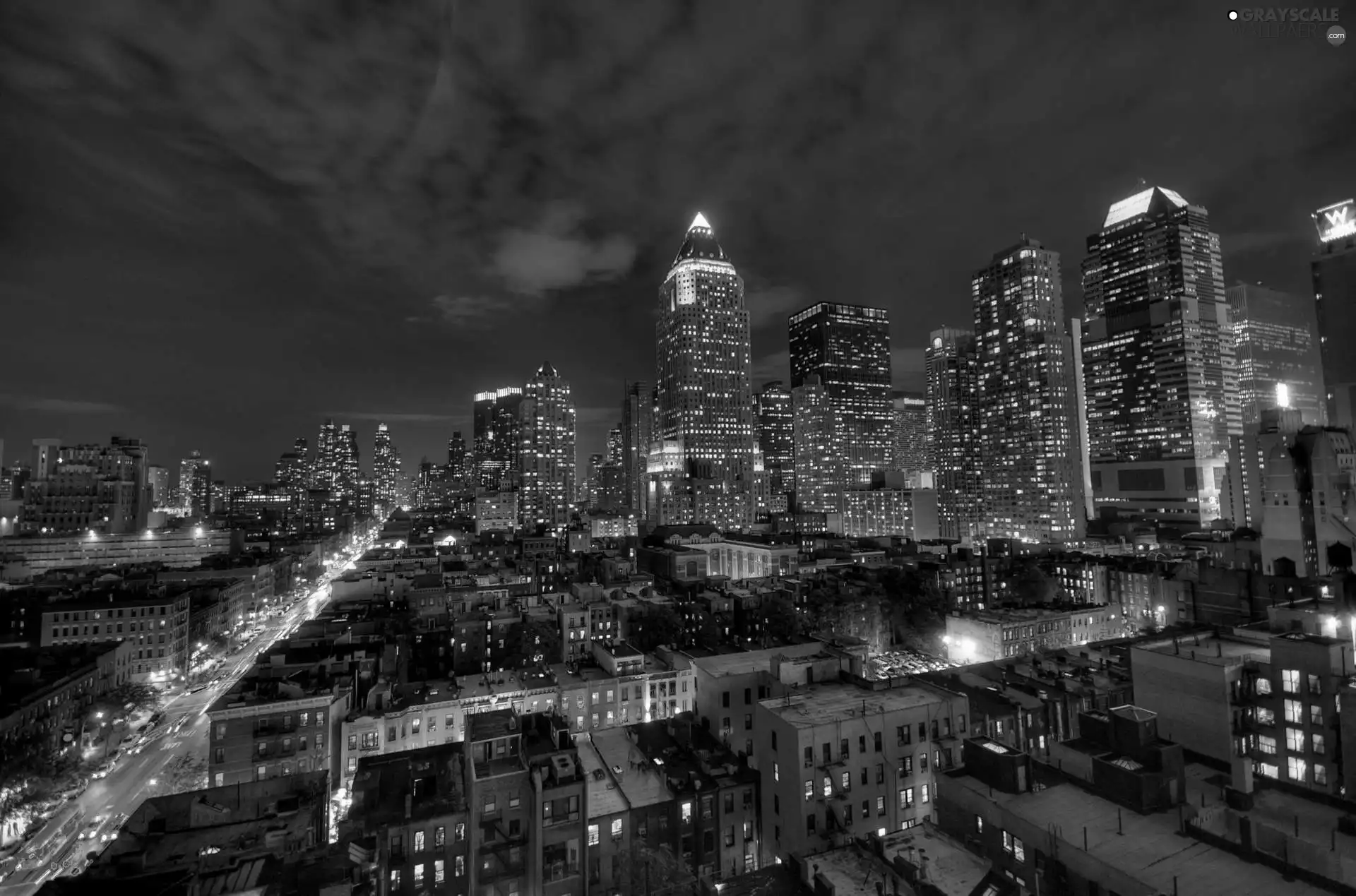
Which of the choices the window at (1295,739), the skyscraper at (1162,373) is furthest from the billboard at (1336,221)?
the window at (1295,739)

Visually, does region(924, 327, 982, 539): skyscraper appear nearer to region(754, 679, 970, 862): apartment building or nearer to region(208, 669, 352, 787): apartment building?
region(754, 679, 970, 862): apartment building

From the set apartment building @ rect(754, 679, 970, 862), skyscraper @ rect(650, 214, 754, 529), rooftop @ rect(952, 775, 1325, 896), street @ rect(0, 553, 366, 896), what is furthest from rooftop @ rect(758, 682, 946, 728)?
skyscraper @ rect(650, 214, 754, 529)

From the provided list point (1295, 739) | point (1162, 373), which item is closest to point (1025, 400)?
point (1162, 373)

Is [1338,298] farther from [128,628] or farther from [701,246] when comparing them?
[128,628]

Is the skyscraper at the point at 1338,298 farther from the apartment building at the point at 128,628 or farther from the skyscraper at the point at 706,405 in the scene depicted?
the apartment building at the point at 128,628

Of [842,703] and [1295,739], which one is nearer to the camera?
[1295,739]

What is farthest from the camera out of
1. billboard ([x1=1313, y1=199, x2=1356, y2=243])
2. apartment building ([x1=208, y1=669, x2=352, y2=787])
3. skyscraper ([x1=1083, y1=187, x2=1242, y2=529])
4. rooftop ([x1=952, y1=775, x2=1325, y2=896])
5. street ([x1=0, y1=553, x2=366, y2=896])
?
skyscraper ([x1=1083, y1=187, x2=1242, y2=529])

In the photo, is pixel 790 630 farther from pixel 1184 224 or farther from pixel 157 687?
pixel 1184 224
